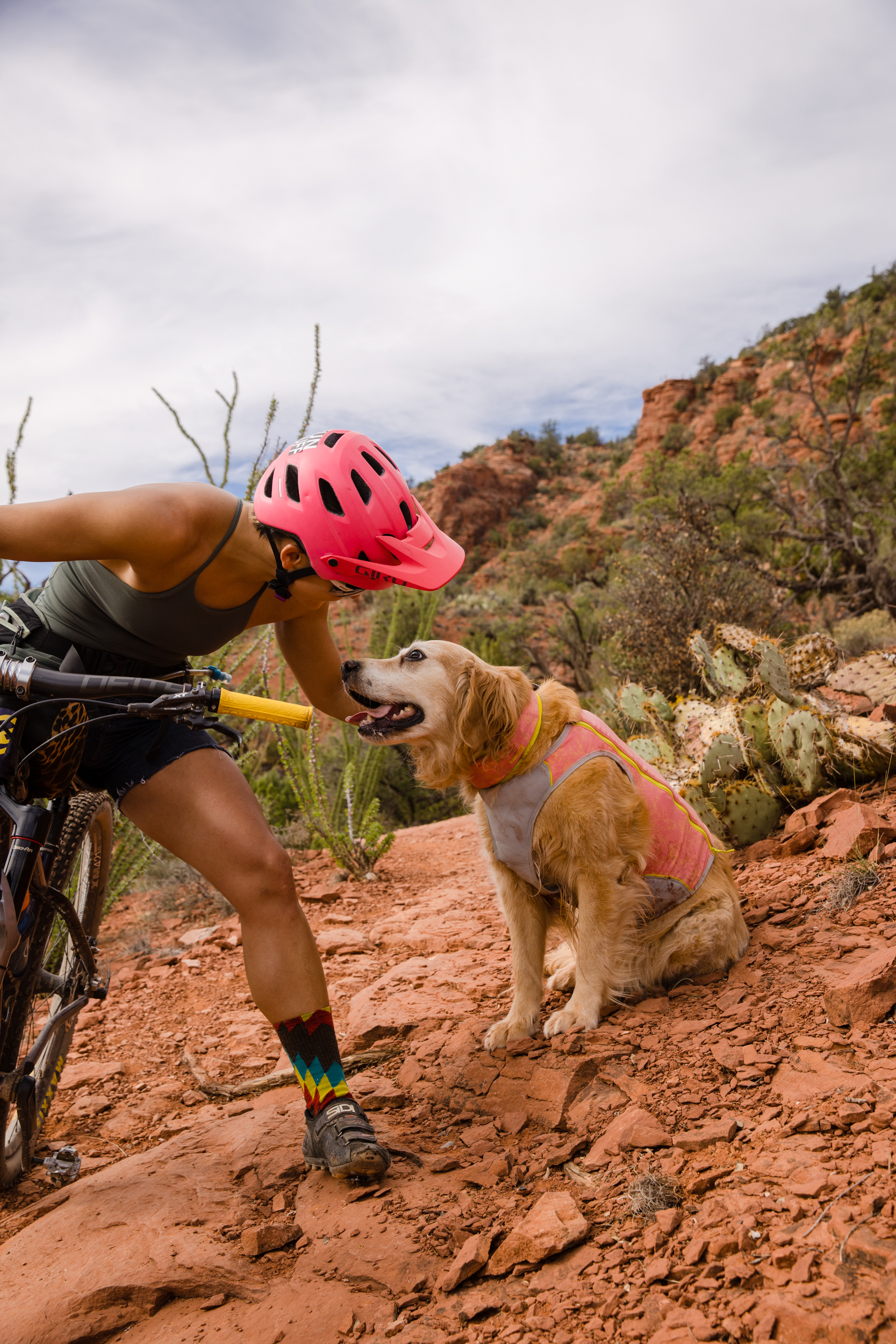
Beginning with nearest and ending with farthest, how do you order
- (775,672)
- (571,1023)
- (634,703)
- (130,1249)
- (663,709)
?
(130,1249) → (571,1023) → (775,672) → (663,709) → (634,703)

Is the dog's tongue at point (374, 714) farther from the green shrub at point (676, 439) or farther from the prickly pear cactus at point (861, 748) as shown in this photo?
the green shrub at point (676, 439)

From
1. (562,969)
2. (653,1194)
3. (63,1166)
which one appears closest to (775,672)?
(562,969)

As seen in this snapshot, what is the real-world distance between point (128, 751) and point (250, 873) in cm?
60

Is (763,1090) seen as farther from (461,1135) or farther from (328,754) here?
(328,754)

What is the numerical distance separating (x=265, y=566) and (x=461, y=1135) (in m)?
2.01

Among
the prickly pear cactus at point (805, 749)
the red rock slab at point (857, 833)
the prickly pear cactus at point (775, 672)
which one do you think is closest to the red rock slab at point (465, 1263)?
the red rock slab at point (857, 833)

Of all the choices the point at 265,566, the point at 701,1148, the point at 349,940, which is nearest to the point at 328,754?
the point at 349,940

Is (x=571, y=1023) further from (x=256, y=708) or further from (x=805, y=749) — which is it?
(x=805, y=749)

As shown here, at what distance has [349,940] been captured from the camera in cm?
497

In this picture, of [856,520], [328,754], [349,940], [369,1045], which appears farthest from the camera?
[856,520]

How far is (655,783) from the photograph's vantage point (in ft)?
11.4

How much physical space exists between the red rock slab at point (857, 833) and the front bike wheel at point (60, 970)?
339 centimetres

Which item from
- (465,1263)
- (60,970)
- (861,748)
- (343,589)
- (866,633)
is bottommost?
(465,1263)

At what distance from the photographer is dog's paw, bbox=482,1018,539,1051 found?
A: 3.29 metres
